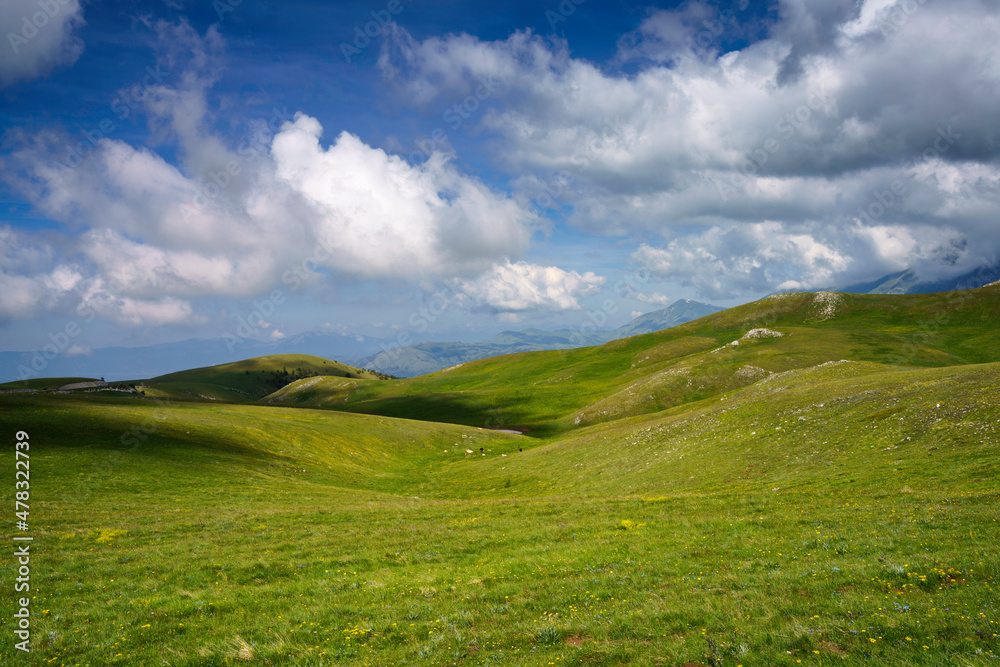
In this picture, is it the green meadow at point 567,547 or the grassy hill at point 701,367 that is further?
the grassy hill at point 701,367

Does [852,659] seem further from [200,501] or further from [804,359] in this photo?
[804,359]

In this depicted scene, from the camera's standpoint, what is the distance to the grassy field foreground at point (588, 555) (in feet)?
37.7

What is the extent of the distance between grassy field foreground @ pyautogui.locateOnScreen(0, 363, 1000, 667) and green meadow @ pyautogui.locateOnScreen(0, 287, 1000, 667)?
11 centimetres

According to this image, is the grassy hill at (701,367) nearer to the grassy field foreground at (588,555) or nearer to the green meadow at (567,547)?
the green meadow at (567,547)

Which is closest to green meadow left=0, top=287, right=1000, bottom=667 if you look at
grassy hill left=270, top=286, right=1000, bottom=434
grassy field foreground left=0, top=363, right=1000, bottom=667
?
grassy field foreground left=0, top=363, right=1000, bottom=667

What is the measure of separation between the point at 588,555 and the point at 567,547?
174cm

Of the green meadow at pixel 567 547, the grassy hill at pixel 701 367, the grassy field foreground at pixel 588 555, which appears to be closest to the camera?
the grassy field foreground at pixel 588 555

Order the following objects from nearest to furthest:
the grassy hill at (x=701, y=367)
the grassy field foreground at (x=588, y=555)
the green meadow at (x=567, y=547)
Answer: the grassy field foreground at (x=588, y=555) < the green meadow at (x=567, y=547) < the grassy hill at (x=701, y=367)

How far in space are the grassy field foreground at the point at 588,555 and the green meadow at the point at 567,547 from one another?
0.38ft

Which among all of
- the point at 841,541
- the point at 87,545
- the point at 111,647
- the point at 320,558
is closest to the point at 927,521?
the point at 841,541

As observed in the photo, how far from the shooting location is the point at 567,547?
2178cm

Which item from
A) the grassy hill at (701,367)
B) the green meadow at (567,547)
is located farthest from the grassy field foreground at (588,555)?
the grassy hill at (701,367)

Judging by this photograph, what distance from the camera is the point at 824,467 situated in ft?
111

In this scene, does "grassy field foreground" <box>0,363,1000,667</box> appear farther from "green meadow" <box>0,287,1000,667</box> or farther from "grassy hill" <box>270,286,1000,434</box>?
"grassy hill" <box>270,286,1000,434</box>
